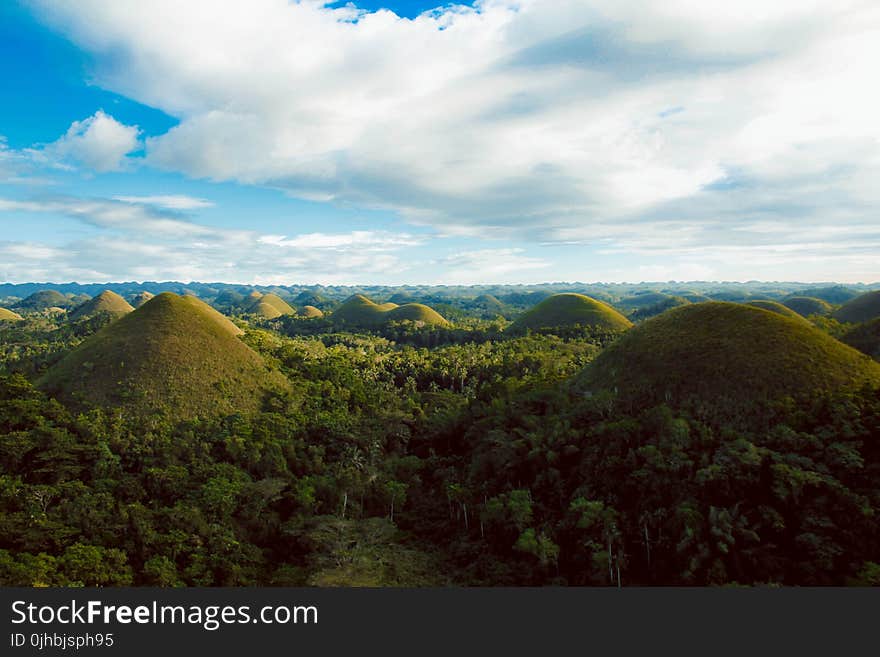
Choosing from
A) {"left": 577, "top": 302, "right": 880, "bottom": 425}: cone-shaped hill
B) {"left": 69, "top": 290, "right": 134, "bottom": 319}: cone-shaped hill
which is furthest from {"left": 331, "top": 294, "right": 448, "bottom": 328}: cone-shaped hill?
{"left": 577, "top": 302, "right": 880, "bottom": 425}: cone-shaped hill

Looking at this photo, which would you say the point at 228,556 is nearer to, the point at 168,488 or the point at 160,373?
the point at 168,488

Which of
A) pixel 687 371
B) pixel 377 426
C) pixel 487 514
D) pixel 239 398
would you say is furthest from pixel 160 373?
pixel 687 371

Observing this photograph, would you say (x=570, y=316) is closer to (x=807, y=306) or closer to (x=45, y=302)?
(x=807, y=306)

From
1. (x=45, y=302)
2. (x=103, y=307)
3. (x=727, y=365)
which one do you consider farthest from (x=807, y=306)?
(x=45, y=302)

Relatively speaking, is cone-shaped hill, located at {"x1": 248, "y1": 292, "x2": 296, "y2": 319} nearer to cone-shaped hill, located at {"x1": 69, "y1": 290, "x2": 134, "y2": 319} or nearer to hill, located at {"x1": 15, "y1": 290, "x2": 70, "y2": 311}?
cone-shaped hill, located at {"x1": 69, "y1": 290, "x2": 134, "y2": 319}

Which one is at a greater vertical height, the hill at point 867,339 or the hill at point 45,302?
the hill at point 45,302

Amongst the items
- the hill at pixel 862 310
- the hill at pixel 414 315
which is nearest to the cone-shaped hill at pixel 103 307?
the hill at pixel 414 315

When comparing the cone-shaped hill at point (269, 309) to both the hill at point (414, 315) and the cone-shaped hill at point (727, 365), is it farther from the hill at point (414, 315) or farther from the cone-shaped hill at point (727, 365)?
the cone-shaped hill at point (727, 365)
